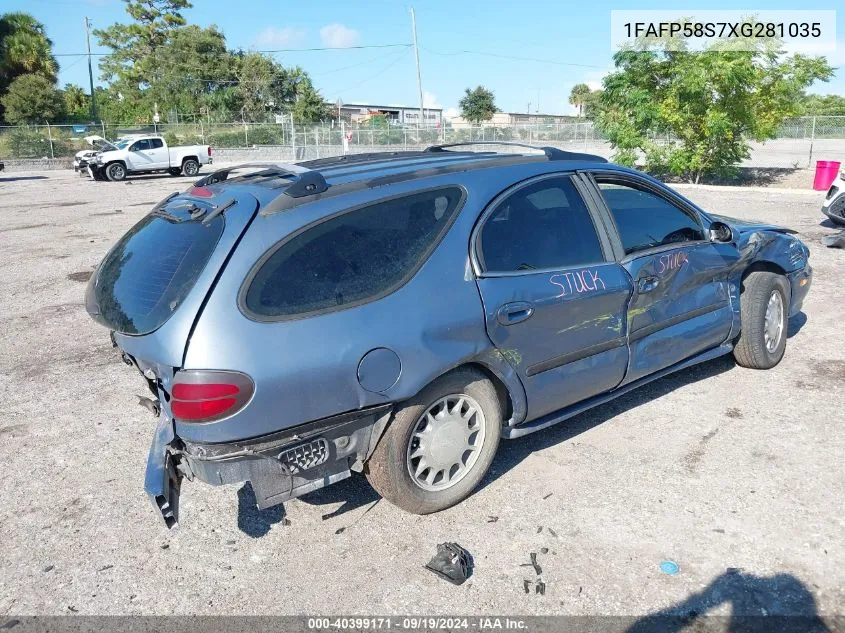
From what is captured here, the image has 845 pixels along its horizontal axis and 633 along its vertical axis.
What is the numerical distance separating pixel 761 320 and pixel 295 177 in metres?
3.46

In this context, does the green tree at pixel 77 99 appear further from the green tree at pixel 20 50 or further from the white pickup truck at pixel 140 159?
the white pickup truck at pixel 140 159

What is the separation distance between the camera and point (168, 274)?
3.00m

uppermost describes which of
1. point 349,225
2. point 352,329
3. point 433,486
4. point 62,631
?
point 349,225

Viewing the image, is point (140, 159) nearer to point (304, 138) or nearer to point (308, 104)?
point (304, 138)

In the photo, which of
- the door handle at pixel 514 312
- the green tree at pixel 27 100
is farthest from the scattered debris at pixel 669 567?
the green tree at pixel 27 100

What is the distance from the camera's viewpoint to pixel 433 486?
11.2ft

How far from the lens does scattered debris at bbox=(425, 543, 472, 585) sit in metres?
2.95

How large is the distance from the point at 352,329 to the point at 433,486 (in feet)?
3.22

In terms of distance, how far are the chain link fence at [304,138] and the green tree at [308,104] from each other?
20199mm

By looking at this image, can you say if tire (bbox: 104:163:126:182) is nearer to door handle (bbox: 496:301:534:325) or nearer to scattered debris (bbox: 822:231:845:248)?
scattered debris (bbox: 822:231:845:248)

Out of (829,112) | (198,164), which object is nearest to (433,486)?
(198,164)

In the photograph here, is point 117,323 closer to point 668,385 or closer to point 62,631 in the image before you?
point 62,631

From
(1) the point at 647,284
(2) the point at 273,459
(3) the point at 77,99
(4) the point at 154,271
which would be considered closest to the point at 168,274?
(4) the point at 154,271

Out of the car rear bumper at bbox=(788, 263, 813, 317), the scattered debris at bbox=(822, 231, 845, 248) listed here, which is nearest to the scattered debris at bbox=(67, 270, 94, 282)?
the car rear bumper at bbox=(788, 263, 813, 317)
